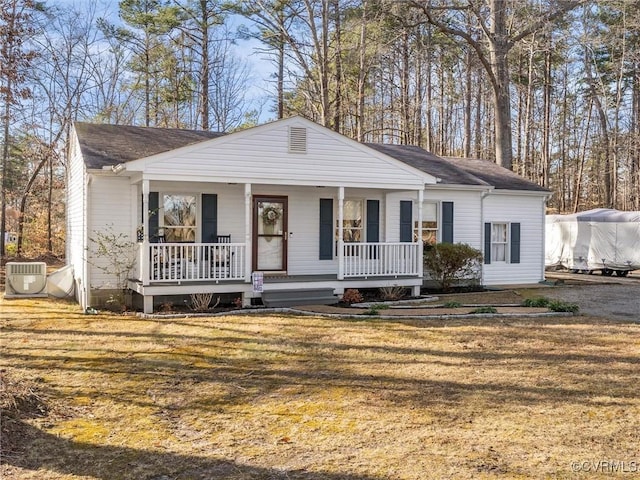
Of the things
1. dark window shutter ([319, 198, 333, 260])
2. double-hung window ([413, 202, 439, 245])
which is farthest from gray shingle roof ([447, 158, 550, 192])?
dark window shutter ([319, 198, 333, 260])

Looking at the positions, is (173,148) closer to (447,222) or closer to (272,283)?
(272,283)

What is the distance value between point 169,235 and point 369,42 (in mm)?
13777

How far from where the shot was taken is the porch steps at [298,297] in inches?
437

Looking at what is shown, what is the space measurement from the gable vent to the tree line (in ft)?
29.7

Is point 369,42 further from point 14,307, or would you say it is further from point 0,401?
point 0,401

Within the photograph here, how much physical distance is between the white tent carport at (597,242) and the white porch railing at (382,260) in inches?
417

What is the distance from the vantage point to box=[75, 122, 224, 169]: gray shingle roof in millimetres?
11477

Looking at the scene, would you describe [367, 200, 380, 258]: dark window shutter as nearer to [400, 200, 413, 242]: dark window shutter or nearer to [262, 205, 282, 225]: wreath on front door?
[400, 200, 413, 242]: dark window shutter

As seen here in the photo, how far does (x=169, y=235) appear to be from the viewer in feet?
38.4

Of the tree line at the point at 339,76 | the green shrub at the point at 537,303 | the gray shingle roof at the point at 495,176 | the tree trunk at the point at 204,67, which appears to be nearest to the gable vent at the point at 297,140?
the green shrub at the point at 537,303

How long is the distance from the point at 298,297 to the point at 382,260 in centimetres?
232

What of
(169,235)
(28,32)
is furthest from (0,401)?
(28,32)

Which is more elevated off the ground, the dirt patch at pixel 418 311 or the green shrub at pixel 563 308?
the green shrub at pixel 563 308

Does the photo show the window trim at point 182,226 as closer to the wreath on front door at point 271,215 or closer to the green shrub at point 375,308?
the wreath on front door at point 271,215
